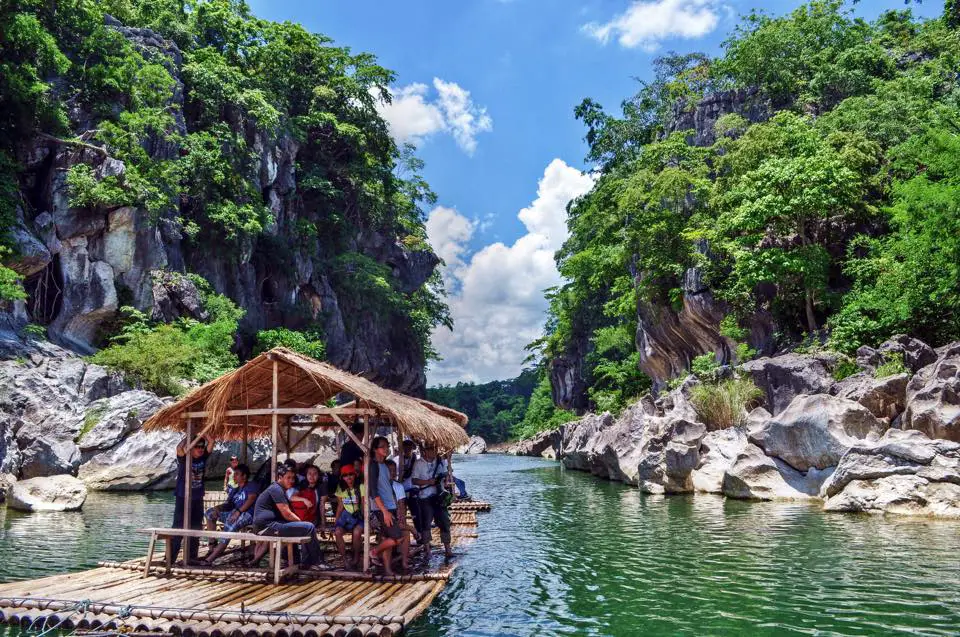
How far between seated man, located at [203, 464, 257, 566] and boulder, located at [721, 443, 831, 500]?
12.5 m

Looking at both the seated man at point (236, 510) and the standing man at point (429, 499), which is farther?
the standing man at point (429, 499)

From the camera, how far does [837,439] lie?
15383 millimetres

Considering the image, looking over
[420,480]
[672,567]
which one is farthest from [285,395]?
[672,567]

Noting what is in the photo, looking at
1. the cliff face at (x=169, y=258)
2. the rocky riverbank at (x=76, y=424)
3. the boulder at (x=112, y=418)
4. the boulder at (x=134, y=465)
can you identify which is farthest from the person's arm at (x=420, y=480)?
the cliff face at (x=169, y=258)

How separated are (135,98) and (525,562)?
1083 inches

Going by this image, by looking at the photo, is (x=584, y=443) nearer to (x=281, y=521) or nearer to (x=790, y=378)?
(x=790, y=378)

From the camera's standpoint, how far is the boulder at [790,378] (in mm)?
18781

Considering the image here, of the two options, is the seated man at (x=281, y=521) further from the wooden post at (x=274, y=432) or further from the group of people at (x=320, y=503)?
the wooden post at (x=274, y=432)

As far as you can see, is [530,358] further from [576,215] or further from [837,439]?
[837,439]

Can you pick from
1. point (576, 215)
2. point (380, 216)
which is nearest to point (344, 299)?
point (380, 216)

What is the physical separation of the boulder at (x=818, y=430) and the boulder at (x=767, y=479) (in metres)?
0.21

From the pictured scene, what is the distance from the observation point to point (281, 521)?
8203 mm

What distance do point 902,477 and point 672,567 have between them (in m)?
6.79

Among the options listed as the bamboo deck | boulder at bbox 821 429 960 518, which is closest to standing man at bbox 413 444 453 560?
the bamboo deck
